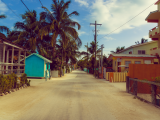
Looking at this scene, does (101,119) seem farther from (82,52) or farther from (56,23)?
(82,52)

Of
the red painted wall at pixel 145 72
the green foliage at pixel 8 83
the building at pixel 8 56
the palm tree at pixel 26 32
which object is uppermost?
the palm tree at pixel 26 32

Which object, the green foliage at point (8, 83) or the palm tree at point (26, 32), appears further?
the palm tree at point (26, 32)

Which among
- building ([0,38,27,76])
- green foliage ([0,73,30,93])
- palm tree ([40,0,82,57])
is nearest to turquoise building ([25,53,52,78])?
palm tree ([40,0,82,57])

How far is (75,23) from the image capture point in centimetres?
2572

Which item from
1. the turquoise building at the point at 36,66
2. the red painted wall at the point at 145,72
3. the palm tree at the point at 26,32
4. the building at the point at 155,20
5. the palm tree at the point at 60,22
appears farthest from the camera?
the palm tree at the point at 26,32

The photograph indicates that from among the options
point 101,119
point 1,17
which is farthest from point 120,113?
point 1,17

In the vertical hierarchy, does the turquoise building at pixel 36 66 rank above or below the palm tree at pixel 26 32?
below

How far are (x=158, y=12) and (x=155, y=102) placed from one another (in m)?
18.2

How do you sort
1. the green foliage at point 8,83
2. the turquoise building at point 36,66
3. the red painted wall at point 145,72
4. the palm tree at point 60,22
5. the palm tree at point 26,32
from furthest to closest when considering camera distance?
the palm tree at point 26,32 → the palm tree at point 60,22 → the turquoise building at point 36,66 → the red painted wall at point 145,72 → the green foliage at point 8,83

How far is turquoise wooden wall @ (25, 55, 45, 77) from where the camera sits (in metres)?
22.3

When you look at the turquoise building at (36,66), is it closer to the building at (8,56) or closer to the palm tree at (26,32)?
the palm tree at (26,32)

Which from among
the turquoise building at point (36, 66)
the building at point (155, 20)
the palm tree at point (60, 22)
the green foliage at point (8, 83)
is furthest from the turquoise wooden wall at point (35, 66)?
the building at point (155, 20)

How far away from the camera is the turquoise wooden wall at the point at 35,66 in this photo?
878 inches

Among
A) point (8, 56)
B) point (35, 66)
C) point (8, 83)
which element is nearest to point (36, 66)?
point (35, 66)
